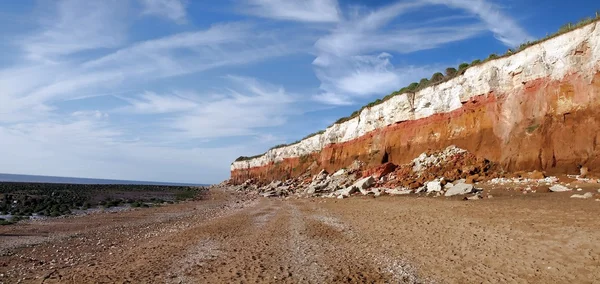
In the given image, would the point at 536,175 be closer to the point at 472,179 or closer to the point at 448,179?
the point at 472,179

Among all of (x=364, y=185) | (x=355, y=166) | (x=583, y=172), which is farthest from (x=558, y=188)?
(x=355, y=166)

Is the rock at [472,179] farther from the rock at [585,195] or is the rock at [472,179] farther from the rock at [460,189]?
the rock at [585,195]

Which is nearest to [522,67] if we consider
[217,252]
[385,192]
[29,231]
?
[385,192]

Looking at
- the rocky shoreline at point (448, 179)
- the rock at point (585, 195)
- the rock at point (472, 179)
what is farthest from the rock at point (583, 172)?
the rock at point (472, 179)

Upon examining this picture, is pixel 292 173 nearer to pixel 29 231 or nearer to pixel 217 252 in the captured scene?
pixel 29 231

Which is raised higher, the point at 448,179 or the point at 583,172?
the point at 583,172

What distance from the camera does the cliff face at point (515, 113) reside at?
18.5m

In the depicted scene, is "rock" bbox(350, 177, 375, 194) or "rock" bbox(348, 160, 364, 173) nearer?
"rock" bbox(350, 177, 375, 194)

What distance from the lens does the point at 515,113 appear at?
74.3ft

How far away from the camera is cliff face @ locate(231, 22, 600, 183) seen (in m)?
18.5

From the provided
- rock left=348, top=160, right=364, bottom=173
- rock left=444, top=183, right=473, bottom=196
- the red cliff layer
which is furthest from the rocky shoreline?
rock left=348, top=160, right=364, bottom=173

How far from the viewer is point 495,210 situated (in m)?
14.3

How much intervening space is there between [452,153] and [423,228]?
1575 cm

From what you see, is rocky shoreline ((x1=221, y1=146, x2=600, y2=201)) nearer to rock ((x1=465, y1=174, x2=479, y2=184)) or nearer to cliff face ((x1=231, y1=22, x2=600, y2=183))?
rock ((x1=465, y1=174, x2=479, y2=184))
